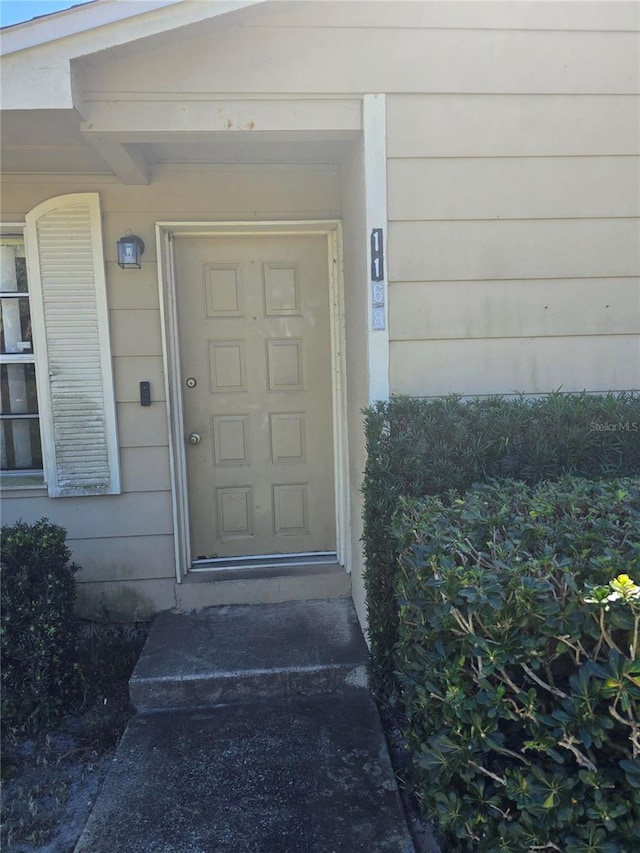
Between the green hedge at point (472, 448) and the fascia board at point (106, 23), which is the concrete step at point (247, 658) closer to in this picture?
the green hedge at point (472, 448)

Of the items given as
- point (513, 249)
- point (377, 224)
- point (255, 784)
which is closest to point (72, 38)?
point (377, 224)

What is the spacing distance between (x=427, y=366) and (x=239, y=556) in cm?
179

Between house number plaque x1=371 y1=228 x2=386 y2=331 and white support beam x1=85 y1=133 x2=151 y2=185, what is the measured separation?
1.29m

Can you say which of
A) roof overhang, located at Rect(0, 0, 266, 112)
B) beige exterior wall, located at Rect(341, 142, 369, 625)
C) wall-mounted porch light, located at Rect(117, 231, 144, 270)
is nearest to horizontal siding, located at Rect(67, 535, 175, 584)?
beige exterior wall, located at Rect(341, 142, 369, 625)

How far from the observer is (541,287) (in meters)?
2.92

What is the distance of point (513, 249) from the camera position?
289 cm

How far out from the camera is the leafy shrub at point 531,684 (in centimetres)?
138

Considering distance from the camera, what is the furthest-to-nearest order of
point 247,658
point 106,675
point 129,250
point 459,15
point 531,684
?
1. point 129,250
2. point 106,675
3. point 247,658
4. point 459,15
5. point 531,684

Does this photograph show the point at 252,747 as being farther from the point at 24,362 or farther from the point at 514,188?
the point at 514,188

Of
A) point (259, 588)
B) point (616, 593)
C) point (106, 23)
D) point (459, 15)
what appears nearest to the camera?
point (616, 593)

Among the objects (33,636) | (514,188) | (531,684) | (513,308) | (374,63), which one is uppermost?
(374,63)

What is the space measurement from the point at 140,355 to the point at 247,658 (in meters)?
1.79

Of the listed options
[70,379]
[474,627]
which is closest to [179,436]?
[70,379]

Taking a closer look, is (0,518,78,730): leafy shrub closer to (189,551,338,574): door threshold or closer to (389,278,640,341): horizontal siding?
(189,551,338,574): door threshold
